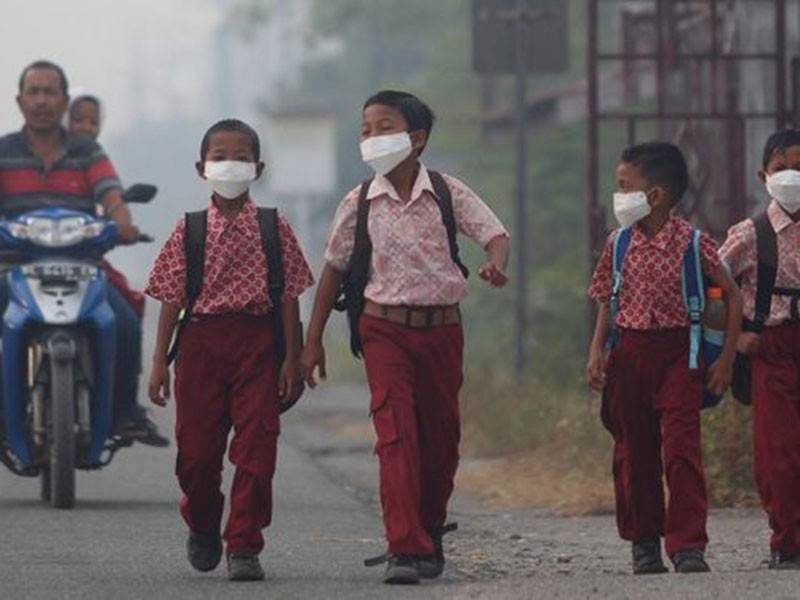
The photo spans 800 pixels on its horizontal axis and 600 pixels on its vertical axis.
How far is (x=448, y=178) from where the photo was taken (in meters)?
10.9

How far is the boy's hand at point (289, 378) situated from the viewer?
1077 cm

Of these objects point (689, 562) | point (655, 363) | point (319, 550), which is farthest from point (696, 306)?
point (319, 550)

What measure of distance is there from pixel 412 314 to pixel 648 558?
3.98 feet

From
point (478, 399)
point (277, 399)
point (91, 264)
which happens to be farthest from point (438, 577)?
point (478, 399)

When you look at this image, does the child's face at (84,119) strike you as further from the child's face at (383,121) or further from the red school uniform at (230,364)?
the child's face at (383,121)

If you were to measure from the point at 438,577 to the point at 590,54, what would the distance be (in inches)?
304

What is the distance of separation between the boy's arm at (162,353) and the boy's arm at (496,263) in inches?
43.7

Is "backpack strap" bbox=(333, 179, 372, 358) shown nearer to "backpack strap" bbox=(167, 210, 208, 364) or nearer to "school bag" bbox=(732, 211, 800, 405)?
"backpack strap" bbox=(167, 210, 208, 364)

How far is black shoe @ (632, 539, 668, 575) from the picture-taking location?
10.8m

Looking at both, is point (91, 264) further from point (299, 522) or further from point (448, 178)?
point (448, 178)

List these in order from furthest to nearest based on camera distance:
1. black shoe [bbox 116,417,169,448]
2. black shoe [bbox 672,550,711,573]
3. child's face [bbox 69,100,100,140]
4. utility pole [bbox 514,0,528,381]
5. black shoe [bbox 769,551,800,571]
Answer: utility pole [bbox 514,0,528,381] → child's face [bbox 69,100,100,140] → black shoe [bbox 116,417,169,448] → black shoe [bbox 769,551,800,571] → black shoe [bbox 672,550,711,573]

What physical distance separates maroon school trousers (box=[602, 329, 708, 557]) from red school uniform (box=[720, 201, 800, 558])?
1.15ft

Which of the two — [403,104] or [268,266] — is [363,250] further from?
[403,104]

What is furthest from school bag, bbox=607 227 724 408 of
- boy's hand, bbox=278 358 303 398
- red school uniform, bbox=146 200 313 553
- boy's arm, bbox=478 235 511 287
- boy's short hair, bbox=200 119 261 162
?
boy's short hair, bbox=200 119 261 162
